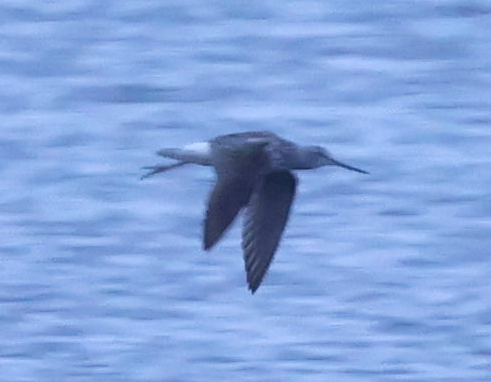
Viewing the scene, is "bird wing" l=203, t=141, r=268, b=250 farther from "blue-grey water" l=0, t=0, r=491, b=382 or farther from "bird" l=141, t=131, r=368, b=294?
"blue-grey water" l=0, t=0, r=491, b=382

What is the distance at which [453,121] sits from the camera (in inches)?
243

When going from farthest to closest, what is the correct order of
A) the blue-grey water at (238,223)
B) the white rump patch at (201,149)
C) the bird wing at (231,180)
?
the blue-grey water at (238,223), the white rump patch at (201,149), the bird wing at (231,180)

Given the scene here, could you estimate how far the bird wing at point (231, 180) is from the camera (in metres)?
3.74

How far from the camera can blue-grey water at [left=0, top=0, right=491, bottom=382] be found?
491cm

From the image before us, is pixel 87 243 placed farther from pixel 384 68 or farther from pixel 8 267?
pixel 384 68

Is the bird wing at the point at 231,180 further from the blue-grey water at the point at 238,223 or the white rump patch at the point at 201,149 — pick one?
the blue-grey water at the point at 238,223

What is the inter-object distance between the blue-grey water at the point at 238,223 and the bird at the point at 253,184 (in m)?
0.77

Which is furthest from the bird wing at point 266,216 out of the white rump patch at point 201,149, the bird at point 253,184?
the white rump patch at point 201,149

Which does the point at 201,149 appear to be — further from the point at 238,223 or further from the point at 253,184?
the point at 238,223

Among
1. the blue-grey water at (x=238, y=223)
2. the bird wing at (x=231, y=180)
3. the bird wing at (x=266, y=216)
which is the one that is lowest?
the blue-grey water at (x=238, y=223)

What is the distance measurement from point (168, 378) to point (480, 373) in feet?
2.04

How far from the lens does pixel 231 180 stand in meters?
3.85

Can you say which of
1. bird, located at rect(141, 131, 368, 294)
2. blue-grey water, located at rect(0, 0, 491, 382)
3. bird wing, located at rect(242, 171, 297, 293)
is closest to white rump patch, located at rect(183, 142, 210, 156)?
bird, located at rect(141, 131, 368, 294)

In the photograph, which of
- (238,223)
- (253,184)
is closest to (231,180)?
(253,184)
